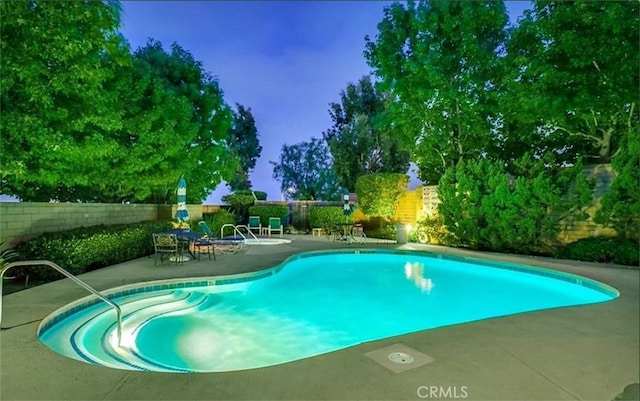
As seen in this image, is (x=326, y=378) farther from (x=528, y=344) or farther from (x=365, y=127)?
(x=365, y=127)

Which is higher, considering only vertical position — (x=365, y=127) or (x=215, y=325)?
(x=365, y=127)

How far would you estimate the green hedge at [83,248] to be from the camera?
249 inches

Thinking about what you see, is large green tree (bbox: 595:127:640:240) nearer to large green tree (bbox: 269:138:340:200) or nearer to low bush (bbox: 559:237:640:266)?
low bush (bbox: 559:237:640:266)

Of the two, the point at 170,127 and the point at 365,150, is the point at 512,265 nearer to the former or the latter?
the point at 170,127

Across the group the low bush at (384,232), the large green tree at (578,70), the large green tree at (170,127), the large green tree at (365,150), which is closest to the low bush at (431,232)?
the low bush at (384,232)

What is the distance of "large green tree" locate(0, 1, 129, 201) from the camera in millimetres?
5160

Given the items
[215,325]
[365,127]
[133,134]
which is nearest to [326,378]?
[215,325]

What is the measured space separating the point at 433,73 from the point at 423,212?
5.18m

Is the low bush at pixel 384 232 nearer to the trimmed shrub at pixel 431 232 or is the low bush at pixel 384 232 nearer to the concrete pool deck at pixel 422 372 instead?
the trimmed shrub at pixel 431 232

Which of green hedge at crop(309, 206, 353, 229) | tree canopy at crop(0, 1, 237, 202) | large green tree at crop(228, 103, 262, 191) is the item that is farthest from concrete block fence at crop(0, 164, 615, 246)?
large green tree at crop(228, 103, 262, 191)

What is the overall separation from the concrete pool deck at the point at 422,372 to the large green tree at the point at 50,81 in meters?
3.09

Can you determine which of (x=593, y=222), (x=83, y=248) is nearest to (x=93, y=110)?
(x=83, y=248)

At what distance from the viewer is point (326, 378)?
8.46ft

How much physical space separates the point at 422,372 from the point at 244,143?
23547 millimetres
